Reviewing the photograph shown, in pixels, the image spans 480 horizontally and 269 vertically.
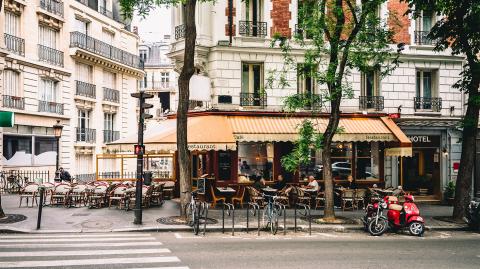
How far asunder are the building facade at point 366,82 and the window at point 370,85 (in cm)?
5

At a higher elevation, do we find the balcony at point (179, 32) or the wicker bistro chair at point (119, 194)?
the balcony at point (179, 32)

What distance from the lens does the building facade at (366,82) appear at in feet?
64.8

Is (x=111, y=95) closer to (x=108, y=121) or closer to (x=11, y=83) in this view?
(x=108, y=121)

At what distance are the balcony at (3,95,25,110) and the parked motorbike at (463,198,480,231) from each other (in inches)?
992

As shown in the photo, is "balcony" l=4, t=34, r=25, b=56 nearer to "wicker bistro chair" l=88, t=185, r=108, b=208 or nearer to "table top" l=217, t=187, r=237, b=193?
"wicker bistro chair" l=88, t=185, r=108, b=208

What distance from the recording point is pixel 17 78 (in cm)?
2870

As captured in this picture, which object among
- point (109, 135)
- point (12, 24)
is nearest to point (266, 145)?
point (12, 24)

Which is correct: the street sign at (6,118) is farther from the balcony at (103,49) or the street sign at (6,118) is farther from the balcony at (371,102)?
the balcony at (103,49)

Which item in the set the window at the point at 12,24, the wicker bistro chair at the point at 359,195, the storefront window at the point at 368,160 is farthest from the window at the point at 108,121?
the wicker bistro chair at the point at 359,195

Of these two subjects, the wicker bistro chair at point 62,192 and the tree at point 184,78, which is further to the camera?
the wicker bistro chair at point 62,192

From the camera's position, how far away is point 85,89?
3562 cm

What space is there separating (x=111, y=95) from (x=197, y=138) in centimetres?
2380

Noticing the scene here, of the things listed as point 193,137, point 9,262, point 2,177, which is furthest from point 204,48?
point 2,177

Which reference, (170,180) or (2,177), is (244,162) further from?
(2,177)
